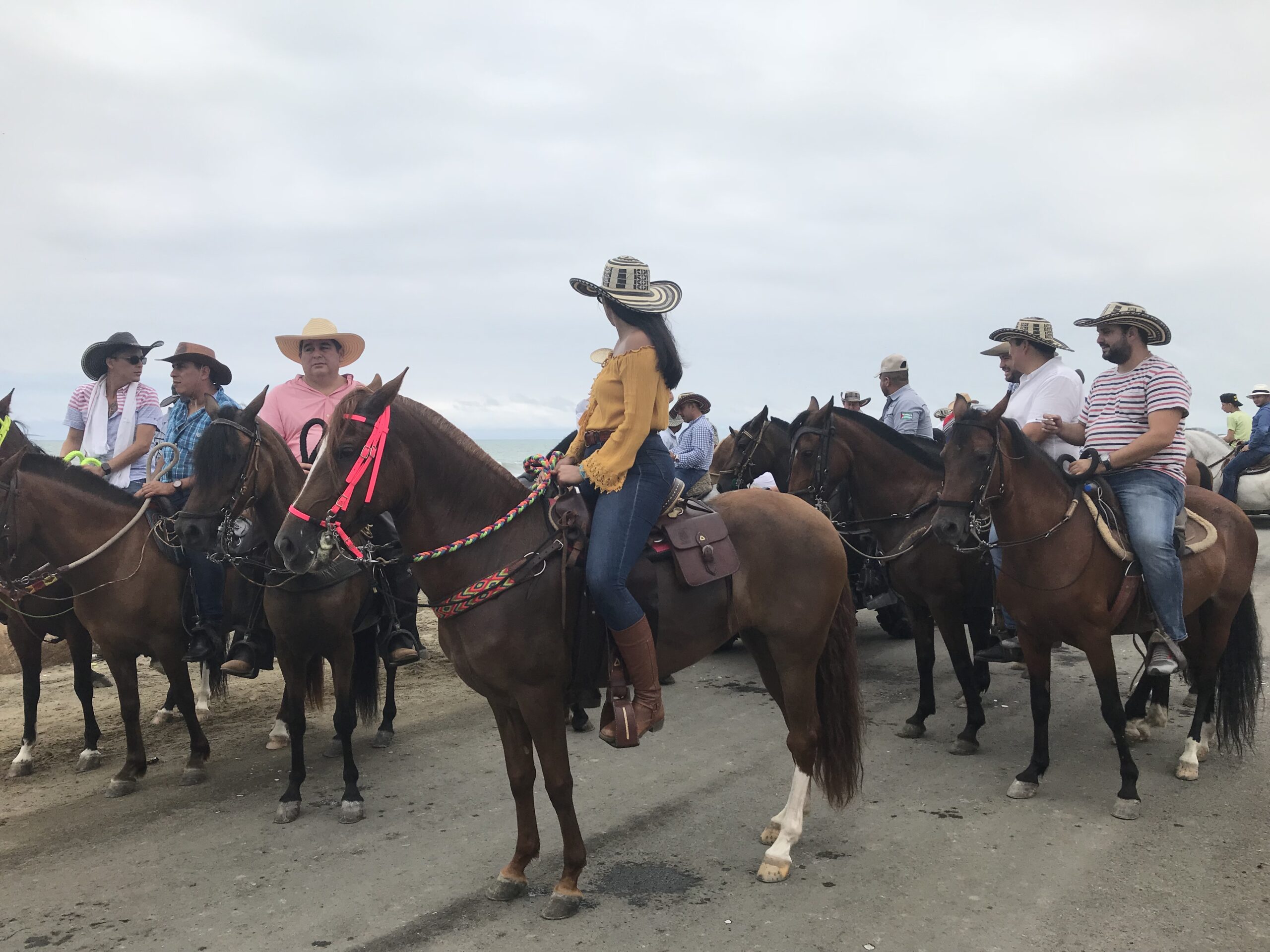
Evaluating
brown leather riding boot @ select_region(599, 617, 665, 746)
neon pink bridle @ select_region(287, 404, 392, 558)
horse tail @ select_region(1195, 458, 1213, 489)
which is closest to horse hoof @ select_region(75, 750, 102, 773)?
neon pink bridle @ select_region(287, 404, 392, 558)

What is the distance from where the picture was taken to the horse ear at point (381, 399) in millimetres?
3621

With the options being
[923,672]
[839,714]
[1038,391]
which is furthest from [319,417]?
[1038,391]

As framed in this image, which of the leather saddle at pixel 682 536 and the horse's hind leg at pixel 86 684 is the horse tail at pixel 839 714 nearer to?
the leather saddle at pixel 682 536

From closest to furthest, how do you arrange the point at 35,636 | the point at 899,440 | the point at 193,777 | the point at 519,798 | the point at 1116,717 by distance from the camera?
the point at 519,798 → the point at 1116,717 → the point at 193,777 → the point at 35,636 → the point at 899,440

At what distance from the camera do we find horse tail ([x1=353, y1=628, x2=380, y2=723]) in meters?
6.01

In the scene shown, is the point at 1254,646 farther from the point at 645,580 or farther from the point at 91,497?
the point at 91,497

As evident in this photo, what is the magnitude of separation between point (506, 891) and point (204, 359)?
13.5 feet

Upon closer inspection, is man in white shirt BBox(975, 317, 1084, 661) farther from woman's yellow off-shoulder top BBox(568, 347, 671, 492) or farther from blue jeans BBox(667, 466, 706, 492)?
blue jeans BBox(667, 466, 706, 492)

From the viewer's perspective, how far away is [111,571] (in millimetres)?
5461

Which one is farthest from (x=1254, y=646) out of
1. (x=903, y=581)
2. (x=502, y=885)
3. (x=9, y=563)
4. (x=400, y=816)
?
(x=9, y=563)

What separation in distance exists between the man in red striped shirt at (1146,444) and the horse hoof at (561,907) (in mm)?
3615

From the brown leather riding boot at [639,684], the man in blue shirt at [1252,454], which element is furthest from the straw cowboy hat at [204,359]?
the man in blue shirt at [1252,454]

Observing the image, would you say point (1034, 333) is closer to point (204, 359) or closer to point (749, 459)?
point (749, 459)

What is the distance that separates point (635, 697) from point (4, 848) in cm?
346
